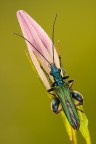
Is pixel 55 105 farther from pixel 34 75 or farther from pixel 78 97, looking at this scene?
pixel 34 75

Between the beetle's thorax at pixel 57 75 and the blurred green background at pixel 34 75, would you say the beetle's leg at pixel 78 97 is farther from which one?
the blurred green background at pixel 34 75

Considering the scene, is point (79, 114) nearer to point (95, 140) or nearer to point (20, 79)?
point (95, 140)

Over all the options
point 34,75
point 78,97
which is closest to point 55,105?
point 78,97

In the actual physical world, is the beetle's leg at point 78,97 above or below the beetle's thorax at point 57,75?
below

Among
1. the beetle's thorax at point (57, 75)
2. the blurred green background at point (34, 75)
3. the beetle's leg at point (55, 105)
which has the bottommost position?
the beetle's leg at point (55, 105)

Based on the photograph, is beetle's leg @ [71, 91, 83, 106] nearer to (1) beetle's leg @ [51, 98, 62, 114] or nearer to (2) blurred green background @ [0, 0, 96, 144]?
(1) beetle's leg @ [51, 98, 62, 114]

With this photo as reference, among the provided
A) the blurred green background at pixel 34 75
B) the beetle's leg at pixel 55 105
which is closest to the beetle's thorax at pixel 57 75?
the beetle's leg at pixel 55 105

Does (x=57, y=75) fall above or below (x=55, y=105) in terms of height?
above
